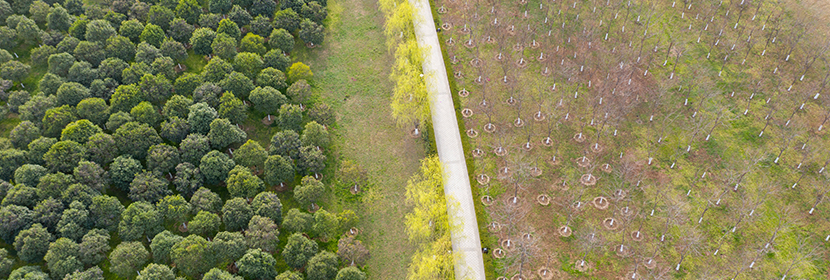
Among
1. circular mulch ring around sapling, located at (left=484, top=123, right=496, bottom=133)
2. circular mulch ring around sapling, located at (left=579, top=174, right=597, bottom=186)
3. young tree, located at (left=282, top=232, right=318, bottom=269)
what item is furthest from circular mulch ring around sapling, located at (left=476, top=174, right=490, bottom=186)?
young tree, located at (left=282, top=232, right=318, bottom=269)

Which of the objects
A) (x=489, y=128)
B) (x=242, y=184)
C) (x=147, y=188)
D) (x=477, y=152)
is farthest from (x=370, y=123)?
(x=147, y=188)

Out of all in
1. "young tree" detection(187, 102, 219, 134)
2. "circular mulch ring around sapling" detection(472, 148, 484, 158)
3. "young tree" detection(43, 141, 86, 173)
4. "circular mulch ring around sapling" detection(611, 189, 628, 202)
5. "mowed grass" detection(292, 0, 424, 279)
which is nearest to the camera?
"mowed grass" detection(292, 0, 424, 279)

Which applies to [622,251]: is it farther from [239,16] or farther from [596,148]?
[239,16]

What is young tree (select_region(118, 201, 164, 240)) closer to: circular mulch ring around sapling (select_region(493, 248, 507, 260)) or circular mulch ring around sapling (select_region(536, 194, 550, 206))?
circular mulch ring around sapling (select_region(493, 248, 507, 260))

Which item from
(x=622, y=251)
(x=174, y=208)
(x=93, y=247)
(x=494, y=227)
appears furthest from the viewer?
(x=494, y=227)

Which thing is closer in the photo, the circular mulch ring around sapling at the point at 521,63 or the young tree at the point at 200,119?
the young tree at the point at 200,119

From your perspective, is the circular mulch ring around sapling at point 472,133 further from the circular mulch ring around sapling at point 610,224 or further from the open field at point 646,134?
the circular mulch ring around sapling at point 610,224

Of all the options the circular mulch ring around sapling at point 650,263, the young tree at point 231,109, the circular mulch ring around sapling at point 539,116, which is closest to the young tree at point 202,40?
the young tree at point 231,109
